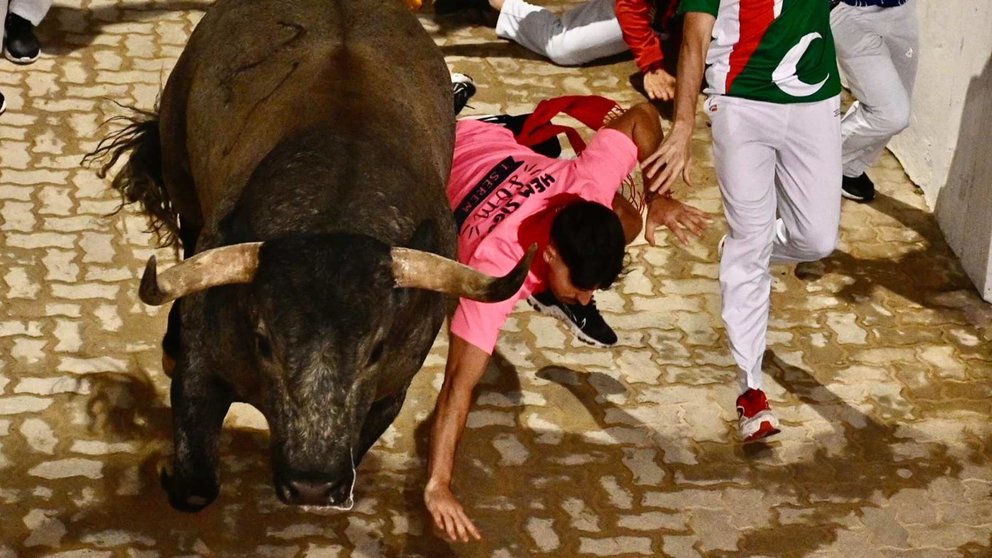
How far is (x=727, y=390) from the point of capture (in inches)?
297

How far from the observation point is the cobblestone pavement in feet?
21.2

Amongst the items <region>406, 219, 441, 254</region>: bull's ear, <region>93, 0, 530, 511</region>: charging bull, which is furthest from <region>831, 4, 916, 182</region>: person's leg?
<region>406, 219, 441, 254</region>: bull's ear

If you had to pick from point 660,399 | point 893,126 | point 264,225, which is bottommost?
point 660,399

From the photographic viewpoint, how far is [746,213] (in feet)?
22.7

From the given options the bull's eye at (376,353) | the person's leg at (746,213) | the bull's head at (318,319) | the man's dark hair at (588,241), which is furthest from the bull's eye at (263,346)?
the person's leg at (746,213)

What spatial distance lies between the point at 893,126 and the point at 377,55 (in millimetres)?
3592

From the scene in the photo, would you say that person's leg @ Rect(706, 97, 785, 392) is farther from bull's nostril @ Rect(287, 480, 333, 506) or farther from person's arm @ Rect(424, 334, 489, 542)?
bull's nostril @ Rect(287, 480, 333, 506)

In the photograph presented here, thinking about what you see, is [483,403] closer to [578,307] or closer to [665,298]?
[578,307]

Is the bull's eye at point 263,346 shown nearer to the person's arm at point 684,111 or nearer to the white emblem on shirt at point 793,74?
the person's arm at point 684,111

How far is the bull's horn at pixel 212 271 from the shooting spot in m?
4.98

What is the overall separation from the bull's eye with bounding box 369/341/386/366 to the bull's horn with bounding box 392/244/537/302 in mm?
207

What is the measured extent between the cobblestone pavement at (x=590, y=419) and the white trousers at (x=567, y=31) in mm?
1353

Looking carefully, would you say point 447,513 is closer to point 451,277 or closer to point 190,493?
point 190,493

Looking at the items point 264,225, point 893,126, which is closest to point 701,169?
point 893,126
